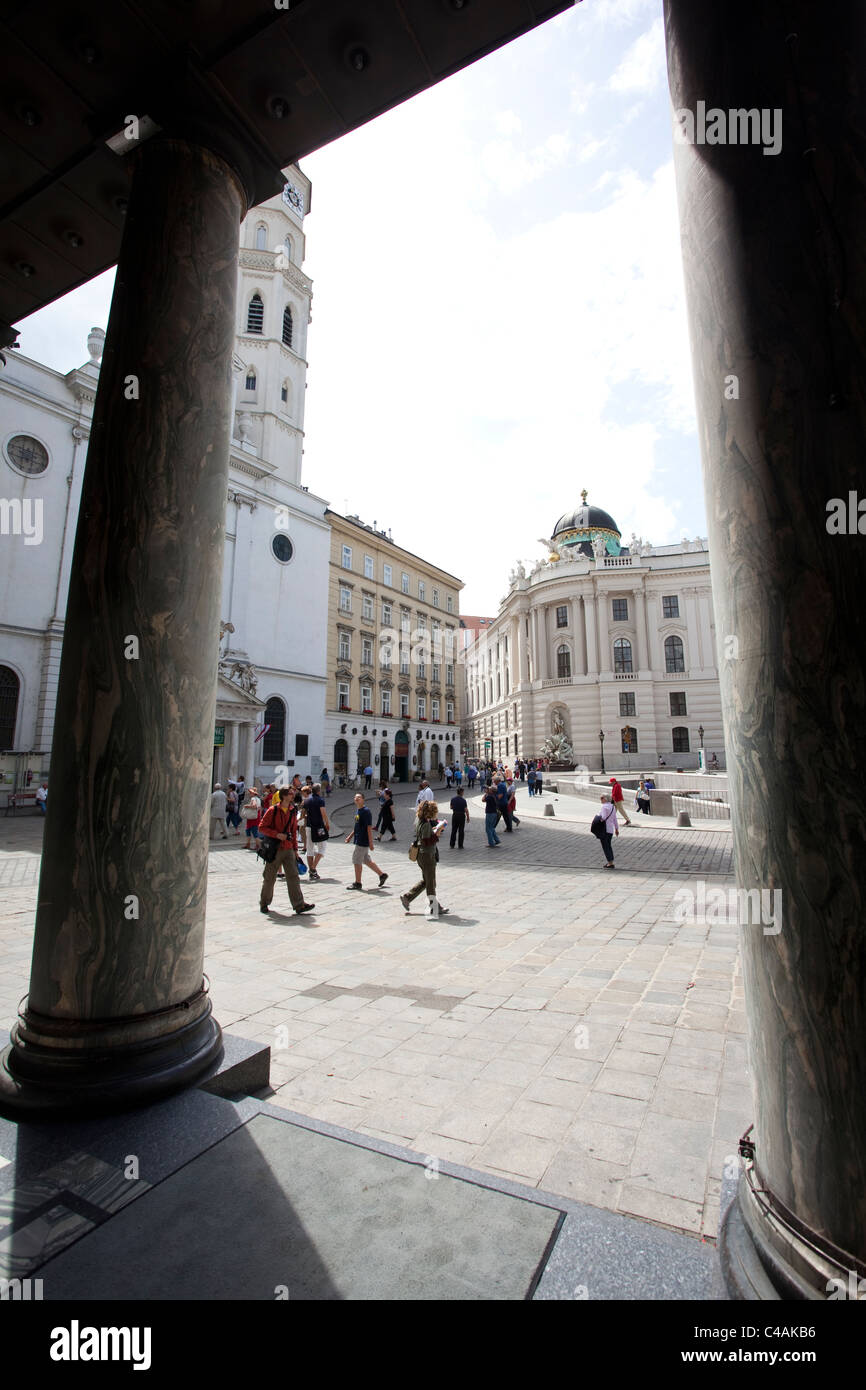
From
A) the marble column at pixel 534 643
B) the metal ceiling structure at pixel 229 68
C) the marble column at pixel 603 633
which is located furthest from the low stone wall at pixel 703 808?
the marble column at pixel 534 643

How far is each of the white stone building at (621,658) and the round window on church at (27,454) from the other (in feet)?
124

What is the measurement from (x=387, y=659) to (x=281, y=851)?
38319mm

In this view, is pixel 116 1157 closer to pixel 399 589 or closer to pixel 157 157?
pixel 157 157

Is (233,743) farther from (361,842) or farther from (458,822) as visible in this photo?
(361,842)

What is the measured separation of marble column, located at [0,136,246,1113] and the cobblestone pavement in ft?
4.64

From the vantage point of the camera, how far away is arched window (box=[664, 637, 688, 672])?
50.0 m

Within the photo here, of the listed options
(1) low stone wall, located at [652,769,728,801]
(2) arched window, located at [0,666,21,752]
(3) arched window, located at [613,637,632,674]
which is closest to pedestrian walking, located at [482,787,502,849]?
(1) low stone wall, located at [652,769,728,801]

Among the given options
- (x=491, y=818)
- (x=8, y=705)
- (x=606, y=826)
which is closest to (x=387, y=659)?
(x=8, y=705)

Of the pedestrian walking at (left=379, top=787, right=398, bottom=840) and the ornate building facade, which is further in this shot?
the ornate building facade

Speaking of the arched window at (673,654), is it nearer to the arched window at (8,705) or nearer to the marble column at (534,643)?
the marble column at (534,643)

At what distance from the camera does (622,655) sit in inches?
2030

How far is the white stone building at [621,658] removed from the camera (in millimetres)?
48156

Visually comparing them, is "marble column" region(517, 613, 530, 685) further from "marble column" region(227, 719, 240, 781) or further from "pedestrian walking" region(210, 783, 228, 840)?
"pedestrian walking" region(210, 783, 228, 840)
